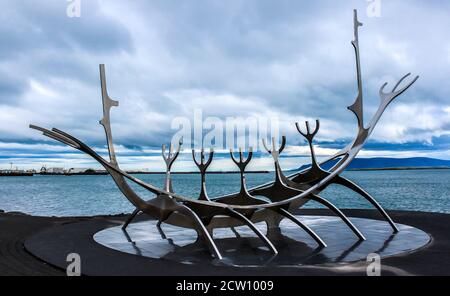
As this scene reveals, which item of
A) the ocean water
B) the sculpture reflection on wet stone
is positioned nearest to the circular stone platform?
the sculpture reflection on wet stone

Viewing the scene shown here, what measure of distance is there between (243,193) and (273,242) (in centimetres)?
178

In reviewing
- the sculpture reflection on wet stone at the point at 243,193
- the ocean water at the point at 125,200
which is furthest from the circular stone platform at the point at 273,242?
the ocean water at the point at 125,200

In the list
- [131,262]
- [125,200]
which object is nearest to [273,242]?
[131,262]

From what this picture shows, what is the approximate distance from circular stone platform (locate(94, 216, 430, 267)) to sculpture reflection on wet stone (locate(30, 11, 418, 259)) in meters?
0.43

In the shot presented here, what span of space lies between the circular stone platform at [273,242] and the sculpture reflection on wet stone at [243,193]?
434 millimetres

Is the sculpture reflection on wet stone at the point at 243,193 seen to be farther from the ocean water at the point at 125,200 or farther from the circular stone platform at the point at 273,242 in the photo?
the ocean water at the point at 125,200

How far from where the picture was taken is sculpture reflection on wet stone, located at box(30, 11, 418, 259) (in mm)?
12555

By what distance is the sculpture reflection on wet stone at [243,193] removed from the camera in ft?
41.2

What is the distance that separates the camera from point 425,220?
62.0ft

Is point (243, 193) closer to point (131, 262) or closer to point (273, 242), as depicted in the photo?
point (273, 242)
